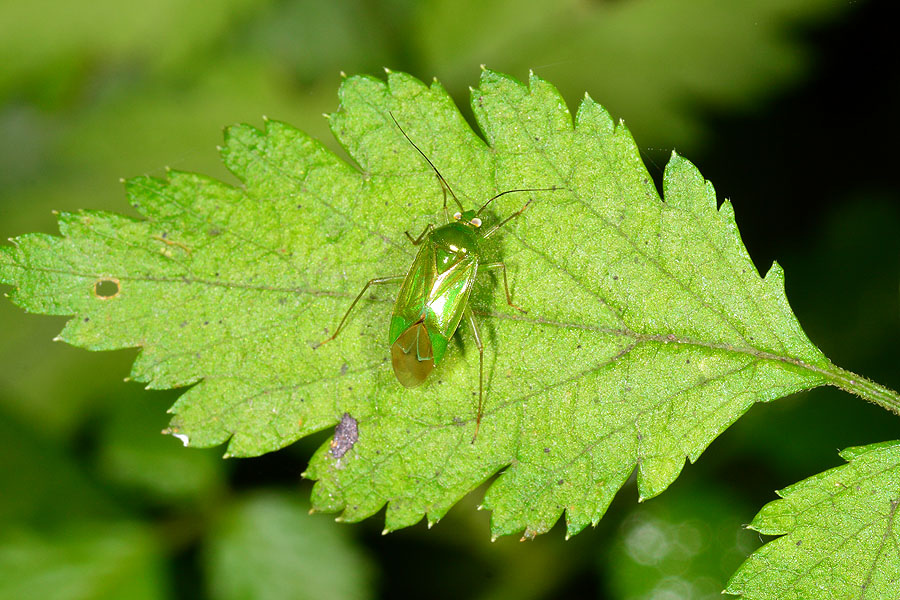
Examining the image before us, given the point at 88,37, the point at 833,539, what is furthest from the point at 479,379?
the point at 88,37

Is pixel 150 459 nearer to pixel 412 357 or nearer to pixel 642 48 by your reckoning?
pixel 412 357

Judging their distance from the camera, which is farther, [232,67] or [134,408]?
[232,67]

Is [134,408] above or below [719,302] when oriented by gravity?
above

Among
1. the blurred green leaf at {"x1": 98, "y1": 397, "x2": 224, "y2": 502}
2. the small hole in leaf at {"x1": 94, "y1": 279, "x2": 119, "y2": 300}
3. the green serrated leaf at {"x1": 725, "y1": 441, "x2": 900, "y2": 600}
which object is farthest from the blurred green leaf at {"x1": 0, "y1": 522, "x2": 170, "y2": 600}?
the green serrated leaf at {"x1": 725, "y1": 441, "x2": 900, "y2": 600}

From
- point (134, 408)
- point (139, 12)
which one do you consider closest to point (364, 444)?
point (134, 408)

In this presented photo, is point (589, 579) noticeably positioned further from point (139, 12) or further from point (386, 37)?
point (139, 12)
